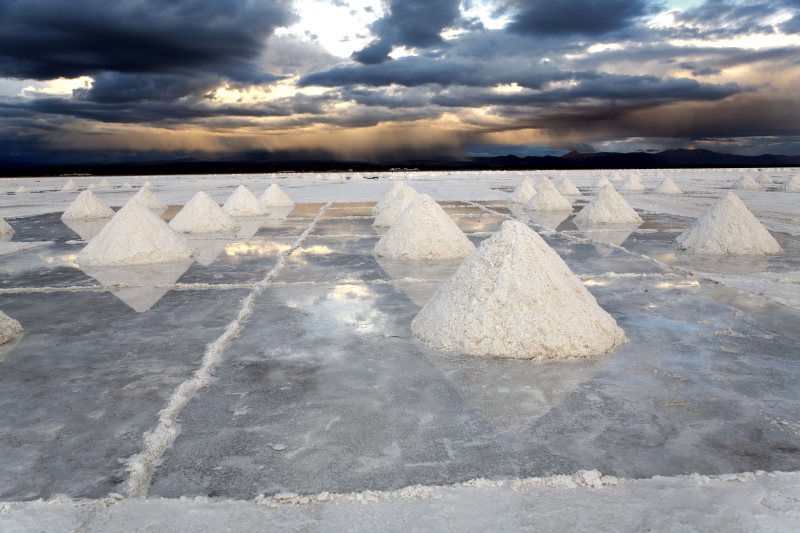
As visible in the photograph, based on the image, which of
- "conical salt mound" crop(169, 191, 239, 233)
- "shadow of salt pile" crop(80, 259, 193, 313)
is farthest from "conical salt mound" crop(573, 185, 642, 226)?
"shadow of salt pile" crop(80, 259, 193, 313)

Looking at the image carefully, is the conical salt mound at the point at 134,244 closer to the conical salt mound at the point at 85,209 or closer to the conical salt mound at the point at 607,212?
the conical salt mound at the point at 85,209

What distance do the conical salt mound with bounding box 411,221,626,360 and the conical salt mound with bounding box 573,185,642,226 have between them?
33.4 feet

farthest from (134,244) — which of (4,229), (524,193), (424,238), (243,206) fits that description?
(524,193)

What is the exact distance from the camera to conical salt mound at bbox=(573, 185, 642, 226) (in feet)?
48.2

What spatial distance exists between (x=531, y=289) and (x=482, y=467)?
228 cm

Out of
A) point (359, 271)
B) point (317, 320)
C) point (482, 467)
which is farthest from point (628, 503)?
point (359, 271)

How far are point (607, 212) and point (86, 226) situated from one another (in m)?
13.9

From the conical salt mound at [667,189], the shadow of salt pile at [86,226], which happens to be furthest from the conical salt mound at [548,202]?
the shadow of salt pile at [86,226]

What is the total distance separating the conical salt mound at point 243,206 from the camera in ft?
57.8

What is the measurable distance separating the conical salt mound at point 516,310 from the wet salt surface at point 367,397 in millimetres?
204

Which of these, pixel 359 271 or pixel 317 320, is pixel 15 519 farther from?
pixel 359 271

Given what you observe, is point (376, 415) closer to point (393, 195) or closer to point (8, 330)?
point (8, 330)

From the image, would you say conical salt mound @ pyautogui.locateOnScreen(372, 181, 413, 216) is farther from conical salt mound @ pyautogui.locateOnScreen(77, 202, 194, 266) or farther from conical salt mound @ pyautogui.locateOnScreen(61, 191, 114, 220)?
conical salt mound @ pyautogui.locateOnScreen(61, 191, 114, 220)

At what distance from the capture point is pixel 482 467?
113 inches
